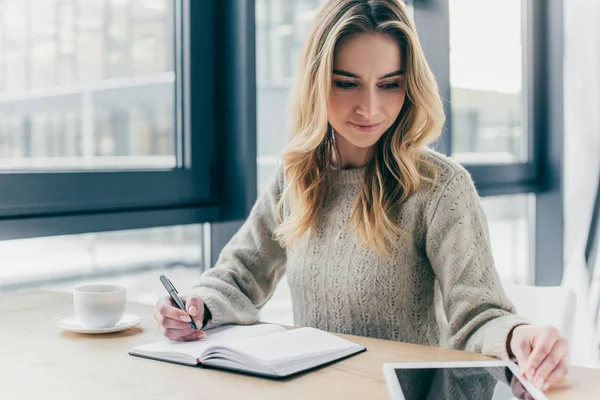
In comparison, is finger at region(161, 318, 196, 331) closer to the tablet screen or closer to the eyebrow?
the tablet screen

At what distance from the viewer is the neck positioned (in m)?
1.57

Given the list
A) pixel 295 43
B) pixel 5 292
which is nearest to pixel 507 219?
pixel 295 43

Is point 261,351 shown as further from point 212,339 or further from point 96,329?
point 96,329

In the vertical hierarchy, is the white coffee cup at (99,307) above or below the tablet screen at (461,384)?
above

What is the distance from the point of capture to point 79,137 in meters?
1.83

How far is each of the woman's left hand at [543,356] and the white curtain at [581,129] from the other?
7.02ft

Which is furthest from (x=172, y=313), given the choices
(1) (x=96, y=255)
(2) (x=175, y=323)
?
(1) (x=96, y=255)

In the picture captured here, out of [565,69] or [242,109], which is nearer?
[242,109]

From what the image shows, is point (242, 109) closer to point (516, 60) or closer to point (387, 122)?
point (387, 122)

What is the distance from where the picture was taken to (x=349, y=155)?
159 cm

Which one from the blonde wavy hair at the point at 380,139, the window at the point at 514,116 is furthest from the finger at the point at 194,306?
the window at the point at 514,116

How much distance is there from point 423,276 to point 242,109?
0.85 m

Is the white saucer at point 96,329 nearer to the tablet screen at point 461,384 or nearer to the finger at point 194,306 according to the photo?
the finger at point 194,306

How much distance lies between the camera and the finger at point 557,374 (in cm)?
96
